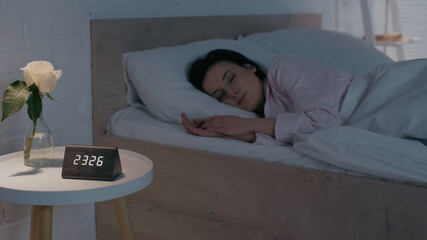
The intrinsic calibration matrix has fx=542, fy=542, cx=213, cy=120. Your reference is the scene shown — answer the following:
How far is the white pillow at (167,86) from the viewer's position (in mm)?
1599

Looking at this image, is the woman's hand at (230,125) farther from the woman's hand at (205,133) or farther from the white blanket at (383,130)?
the white blanket at (383,130)

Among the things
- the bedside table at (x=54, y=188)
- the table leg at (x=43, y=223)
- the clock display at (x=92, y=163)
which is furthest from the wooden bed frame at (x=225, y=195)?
the table leg at (x=43, y=223)

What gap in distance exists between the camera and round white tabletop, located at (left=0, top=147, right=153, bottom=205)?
1.08m

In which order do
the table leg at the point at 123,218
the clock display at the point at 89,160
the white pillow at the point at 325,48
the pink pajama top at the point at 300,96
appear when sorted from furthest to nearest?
the white pillow at the point at 325,48 → the pink pajama top at the point at 300,96 → the table leg at the point at 123,218 → the clock display at the point at 89,160

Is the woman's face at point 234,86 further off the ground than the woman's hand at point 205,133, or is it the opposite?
the woman's face at point 234,86

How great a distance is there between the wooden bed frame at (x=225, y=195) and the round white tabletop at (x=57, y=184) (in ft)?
0.74

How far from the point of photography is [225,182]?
4.68 ft

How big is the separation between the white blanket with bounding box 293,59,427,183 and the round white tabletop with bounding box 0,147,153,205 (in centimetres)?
41

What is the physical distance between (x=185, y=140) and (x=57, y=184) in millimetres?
454

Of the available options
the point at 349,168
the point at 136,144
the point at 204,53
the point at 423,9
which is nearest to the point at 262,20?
the point at 204,53

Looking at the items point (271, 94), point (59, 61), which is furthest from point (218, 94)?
point (59, 61)

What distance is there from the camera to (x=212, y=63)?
1.69m

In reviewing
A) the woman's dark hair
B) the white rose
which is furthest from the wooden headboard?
the white rose

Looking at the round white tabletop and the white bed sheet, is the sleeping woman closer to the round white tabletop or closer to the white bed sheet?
the white bed sheet
